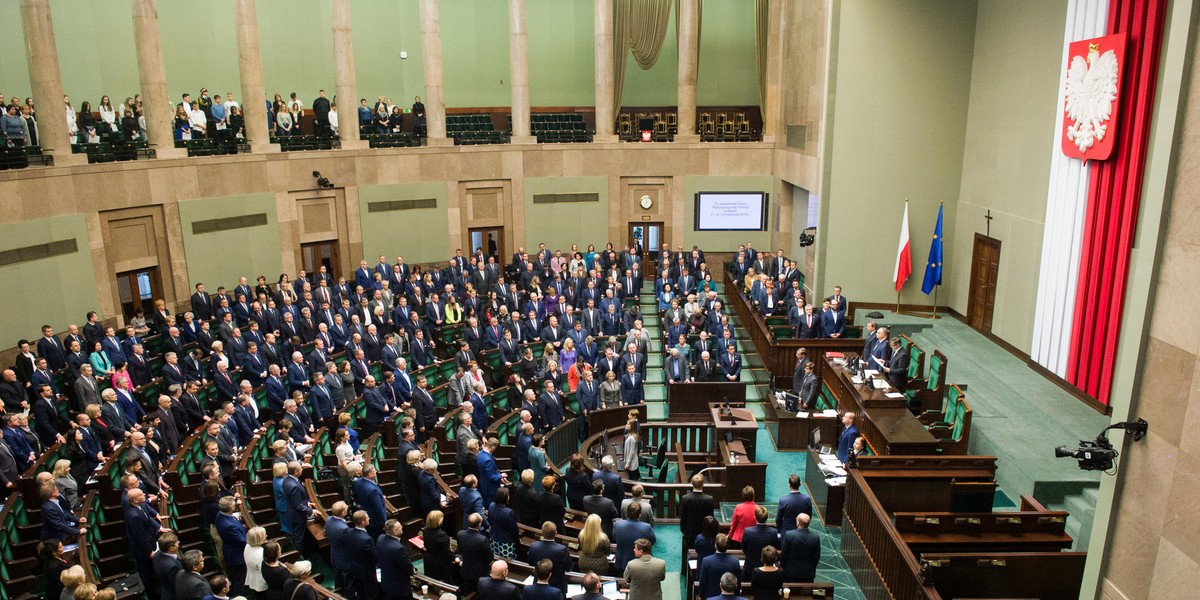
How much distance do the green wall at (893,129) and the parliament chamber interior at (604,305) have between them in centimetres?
7

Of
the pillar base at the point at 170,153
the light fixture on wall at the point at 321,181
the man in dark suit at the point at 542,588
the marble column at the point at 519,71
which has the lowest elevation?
the man in dark suit at the point at 542,588

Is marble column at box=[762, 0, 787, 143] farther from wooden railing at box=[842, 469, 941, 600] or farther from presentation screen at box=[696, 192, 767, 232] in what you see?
wooden railing at box=[842, 469, 941, 600]

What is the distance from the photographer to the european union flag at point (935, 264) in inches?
620

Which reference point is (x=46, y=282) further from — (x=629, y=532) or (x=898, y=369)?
(x=898, y=369)

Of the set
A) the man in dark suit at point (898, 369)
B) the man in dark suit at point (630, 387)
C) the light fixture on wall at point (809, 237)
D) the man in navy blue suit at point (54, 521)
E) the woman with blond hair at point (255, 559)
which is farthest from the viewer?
the light fixture on wall at point (809, 237)

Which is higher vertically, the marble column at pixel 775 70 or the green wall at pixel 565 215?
the marble column at pixel 775 70

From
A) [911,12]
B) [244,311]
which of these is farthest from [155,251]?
[911,12]

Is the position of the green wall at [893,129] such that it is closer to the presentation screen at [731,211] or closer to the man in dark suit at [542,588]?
the presentation screen at [731,211]

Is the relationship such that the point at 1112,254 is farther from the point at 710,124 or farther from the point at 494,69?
the point at 494,69

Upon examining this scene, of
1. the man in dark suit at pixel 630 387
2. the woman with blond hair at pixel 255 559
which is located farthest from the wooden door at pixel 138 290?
the woman with blond hair at pixel 255 559

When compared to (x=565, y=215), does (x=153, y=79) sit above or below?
above

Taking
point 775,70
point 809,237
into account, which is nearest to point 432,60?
point 775,70

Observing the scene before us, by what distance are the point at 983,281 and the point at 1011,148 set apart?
2.42 m

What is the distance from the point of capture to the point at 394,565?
22.4 feet
